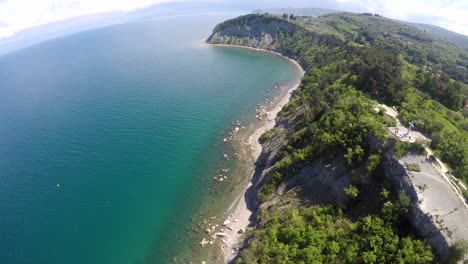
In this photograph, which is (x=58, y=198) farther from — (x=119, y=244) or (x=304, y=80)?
(x=304, y=80)

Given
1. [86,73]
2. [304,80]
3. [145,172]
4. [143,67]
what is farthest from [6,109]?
[304,80]

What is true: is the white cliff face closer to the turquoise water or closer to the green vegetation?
the green vegetation

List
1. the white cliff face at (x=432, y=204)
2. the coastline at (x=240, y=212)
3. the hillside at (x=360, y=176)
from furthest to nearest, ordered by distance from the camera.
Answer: the coastline at (x=240, y=212) → the hillside at (x=360, y=176) → the white cliff face at (x=432, y=204)

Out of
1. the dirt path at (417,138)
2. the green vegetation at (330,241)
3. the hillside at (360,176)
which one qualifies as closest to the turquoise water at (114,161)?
the hillside at (360,176)

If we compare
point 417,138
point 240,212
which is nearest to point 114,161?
point 240,212

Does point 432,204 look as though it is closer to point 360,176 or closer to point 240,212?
point 360,176

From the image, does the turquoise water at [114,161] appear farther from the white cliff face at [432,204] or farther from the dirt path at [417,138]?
the dirt path at [417,138]

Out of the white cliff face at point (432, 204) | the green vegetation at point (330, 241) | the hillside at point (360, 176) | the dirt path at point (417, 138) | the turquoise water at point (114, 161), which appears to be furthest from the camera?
the turquoise water at point (114, 161)

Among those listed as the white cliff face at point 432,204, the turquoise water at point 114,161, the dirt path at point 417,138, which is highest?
the dirt path at point 417,138
